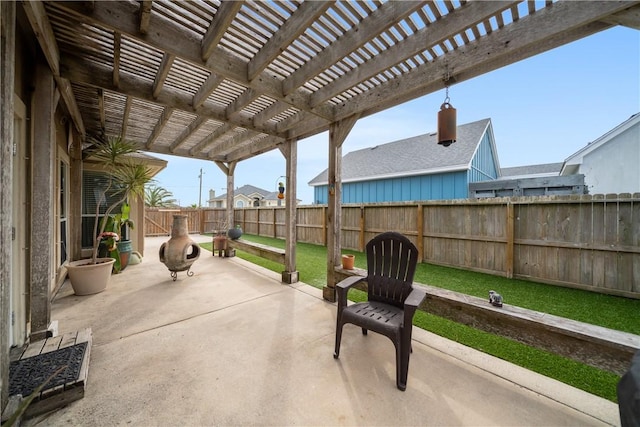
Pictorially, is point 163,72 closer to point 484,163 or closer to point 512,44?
point 512,44

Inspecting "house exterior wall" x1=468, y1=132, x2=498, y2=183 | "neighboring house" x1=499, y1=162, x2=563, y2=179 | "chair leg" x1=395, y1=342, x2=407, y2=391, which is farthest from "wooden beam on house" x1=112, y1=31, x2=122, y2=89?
"neighboring house" x1=499, y1=162, x2=563, y2=179

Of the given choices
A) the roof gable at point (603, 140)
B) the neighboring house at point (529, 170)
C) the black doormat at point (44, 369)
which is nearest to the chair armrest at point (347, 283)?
the black doormat at point (44, 369)

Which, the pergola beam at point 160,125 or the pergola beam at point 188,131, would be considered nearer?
the pergola beam at point 160,125

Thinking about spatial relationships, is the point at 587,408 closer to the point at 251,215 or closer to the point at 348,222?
the point at 348,222

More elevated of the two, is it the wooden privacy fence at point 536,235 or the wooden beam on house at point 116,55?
the wooden beam on house at point 116,55

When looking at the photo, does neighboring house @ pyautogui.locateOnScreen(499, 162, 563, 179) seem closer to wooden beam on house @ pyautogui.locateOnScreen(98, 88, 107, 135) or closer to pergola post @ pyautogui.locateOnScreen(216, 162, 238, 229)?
pergola post @ pyautogui.locateOnScreen(216, 162, 238, 229)

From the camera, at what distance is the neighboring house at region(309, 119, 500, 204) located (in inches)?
356

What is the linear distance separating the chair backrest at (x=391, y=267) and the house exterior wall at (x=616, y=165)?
7.82 meters

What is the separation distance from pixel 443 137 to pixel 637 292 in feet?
13.2

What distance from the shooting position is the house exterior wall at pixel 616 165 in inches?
234

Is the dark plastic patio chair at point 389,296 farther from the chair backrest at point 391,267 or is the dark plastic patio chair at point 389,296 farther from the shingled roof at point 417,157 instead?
the shingled roof at point 417,157

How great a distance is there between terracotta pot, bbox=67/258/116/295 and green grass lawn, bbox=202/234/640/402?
2798mm

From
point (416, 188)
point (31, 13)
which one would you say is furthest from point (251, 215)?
point (31, 13)

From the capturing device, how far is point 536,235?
4.25 metres
